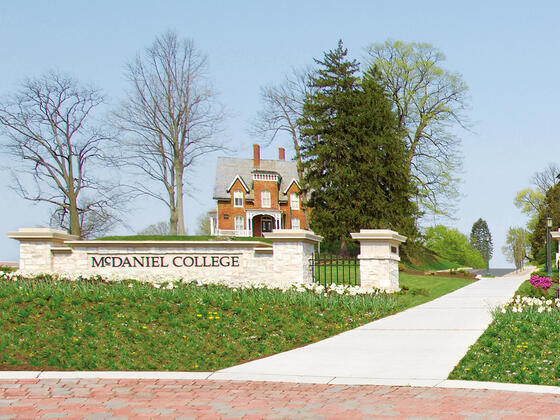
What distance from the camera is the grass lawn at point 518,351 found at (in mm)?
7660

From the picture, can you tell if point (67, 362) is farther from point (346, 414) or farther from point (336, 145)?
point (336, 145)

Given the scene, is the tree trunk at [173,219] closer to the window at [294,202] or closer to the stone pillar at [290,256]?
the window at [294,202]

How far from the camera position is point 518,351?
8953 millimetres

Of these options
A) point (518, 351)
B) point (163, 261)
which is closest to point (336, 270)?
point (163, 261)

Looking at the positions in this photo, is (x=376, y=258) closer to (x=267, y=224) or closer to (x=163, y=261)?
(x=163, y=261)

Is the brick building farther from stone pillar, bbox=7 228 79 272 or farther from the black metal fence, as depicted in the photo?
stone pillar, bbox=7 228 79 272

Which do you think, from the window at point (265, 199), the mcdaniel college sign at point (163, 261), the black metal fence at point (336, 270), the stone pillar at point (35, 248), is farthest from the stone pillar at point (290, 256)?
the window at point (265, 199)

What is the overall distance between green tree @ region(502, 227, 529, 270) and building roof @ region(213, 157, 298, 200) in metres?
24.0

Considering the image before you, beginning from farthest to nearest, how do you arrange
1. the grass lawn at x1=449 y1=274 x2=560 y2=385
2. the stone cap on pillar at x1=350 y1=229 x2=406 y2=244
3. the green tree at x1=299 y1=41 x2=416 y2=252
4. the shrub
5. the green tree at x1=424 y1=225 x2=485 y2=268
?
the green tree at x1=424 y1=225 x2=485 y2=268 < the green tree at x1=299 y1=41 x2=416 y2=252 < the stone cap on pillar at x1=350 y1=229 x2=406 y2=244 < the shrub < the grass lawn at x1=449 y1=274 x2=560 y2=385

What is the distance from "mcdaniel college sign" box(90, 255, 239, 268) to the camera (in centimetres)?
1794

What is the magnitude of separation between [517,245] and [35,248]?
59.8 m

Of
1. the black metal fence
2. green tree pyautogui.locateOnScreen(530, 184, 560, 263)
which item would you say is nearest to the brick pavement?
the black metal fence

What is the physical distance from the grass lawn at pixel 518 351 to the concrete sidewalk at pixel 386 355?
0.27 m

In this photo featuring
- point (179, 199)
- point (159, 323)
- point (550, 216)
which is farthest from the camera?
point (550, 216)
